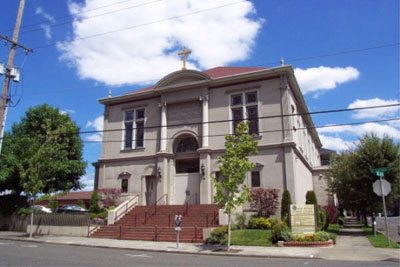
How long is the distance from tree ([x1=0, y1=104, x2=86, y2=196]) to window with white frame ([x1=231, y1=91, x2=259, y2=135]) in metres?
12.1

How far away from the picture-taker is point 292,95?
2811cm

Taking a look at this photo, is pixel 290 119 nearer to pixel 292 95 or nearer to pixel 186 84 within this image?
pixel 292 95

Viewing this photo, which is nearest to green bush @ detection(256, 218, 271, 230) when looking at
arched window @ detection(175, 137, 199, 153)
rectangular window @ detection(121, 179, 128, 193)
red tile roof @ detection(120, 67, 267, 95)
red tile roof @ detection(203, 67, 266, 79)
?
arched window @ detection(175, 137, 199, 153)

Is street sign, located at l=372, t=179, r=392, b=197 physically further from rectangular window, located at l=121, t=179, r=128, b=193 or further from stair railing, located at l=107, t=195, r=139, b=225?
rectangular window, located at l=121, t=179, r=128, b=193

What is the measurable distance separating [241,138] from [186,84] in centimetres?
1240

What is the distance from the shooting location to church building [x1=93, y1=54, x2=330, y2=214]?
25.1 m

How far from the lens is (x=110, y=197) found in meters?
28.8

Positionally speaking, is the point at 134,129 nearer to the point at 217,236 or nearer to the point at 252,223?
the point at 252,223

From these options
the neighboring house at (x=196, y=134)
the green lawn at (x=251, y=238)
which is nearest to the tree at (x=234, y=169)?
the green lawn at (x=251, y=238)

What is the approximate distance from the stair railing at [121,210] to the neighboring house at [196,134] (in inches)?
39.9

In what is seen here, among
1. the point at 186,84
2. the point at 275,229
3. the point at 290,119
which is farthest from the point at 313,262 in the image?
the point at 186,84

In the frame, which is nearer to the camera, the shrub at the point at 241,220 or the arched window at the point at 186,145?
the shrub at the point at 241,220

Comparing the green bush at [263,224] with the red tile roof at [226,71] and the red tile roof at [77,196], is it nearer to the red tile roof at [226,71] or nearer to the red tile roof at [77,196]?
the red tile roof at [226,71]

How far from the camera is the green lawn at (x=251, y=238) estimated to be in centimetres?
1705
